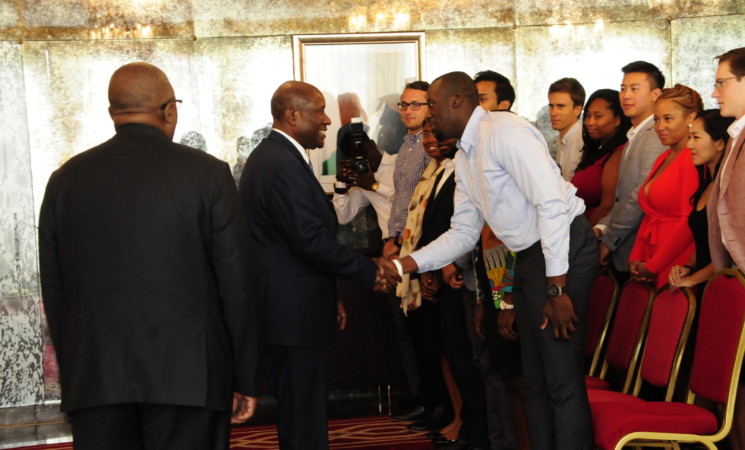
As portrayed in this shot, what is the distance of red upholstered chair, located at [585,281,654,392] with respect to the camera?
3746 mm

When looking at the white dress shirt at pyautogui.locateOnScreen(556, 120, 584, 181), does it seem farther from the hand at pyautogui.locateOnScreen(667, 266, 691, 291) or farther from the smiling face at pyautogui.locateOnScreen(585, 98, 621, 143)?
the hand at pyautogui.locateOnScreen(667, 266, 691, 291)

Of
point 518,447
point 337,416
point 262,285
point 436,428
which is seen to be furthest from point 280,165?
point 337,416

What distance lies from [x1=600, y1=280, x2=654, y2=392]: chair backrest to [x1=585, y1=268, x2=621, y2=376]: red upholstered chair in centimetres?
6

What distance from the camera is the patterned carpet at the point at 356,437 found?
5.16 metres

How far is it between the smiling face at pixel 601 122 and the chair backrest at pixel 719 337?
1.87 metres

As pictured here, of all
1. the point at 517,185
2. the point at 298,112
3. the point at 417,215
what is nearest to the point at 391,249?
the point at 417,215

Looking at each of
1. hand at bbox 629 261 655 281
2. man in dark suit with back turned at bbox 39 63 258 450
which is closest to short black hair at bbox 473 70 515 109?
hand at bbox 629 261 655 281

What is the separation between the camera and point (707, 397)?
3.21 meters

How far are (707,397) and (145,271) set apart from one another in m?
2.02

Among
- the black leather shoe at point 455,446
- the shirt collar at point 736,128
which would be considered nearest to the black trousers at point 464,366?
the black leather shoe at point 455,446

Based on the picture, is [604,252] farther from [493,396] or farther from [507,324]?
[507,324]

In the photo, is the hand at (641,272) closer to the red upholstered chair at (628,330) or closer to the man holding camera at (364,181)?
the red upholstered chair at (628,330)

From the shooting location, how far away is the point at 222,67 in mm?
6059

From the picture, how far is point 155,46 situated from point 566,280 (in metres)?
3.74
